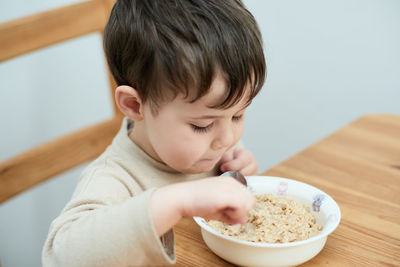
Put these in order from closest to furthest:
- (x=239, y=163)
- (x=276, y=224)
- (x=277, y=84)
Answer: (x=276, y=224)
(x=239, y=163)
(x=277, y=84)

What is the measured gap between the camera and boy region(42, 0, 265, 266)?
625 mm

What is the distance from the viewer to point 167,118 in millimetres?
775

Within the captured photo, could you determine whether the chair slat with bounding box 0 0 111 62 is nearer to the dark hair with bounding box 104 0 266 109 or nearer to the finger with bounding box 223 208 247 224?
the dark hair with bounding box 104 0 266 109

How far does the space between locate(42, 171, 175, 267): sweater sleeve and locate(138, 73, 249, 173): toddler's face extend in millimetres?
160

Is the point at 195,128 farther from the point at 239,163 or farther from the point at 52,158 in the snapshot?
the point at 52,158

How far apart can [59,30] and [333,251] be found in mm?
718

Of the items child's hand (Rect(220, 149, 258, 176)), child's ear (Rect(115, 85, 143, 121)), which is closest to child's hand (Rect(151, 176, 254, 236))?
child's ear (Rect(115, 85, 143, 121))

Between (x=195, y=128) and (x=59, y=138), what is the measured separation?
1.39 ft

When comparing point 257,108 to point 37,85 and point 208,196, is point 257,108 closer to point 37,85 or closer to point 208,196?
point 37,85

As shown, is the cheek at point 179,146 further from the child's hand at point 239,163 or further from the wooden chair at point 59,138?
the wooden chair at point 59,138

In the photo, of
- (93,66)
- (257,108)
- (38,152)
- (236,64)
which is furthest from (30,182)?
(257,108)

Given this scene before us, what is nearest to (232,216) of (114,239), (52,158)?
(114,239)

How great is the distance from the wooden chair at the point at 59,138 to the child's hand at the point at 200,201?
0.47m

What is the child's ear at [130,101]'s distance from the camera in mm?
803
